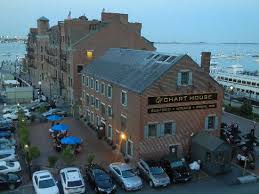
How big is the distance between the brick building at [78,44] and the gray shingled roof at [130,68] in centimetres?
840

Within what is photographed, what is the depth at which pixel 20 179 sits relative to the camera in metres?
30.4

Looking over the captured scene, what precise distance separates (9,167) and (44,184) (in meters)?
5.65

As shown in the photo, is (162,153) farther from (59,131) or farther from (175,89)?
(59,131)

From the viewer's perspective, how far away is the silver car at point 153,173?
97.0 feet

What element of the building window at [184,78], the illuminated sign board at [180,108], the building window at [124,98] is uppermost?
the building window at [184,78]

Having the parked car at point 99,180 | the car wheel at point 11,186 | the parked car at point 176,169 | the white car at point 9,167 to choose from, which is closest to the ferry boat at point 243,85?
the parked car at point 176,169

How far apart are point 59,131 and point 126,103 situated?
10847 millimetres

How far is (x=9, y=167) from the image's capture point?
105 ft

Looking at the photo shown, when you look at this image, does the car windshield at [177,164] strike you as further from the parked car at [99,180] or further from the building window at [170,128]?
the parked car at [99,180]

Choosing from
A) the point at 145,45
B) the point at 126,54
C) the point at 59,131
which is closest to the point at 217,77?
the point at 145,45

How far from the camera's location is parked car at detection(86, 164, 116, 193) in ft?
92.2

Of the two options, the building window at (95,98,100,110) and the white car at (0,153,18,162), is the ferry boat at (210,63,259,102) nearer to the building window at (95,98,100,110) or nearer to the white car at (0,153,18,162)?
the building window at (95,98,100,110)

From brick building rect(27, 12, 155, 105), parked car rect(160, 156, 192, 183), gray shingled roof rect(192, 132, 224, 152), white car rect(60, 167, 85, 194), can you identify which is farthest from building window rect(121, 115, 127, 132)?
brick building rect(27, 12, 155, 105)

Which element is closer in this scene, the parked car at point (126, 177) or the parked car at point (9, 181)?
the parked car at point (126, 177)
